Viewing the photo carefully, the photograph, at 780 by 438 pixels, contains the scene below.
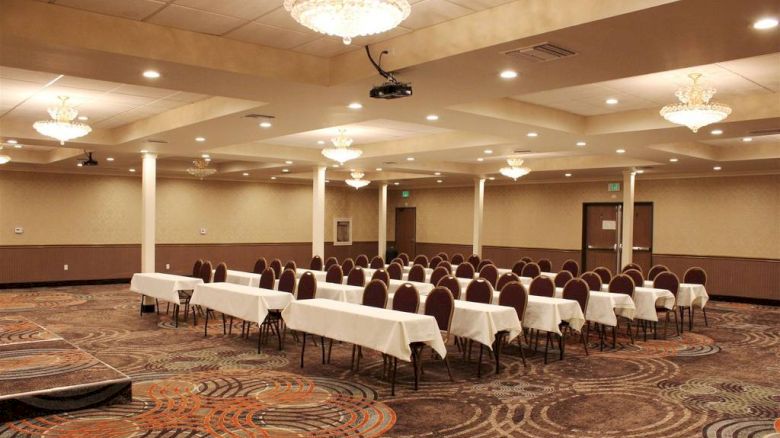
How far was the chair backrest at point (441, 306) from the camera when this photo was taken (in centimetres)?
734

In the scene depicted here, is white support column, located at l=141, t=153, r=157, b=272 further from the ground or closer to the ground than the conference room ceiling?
closer to the ground

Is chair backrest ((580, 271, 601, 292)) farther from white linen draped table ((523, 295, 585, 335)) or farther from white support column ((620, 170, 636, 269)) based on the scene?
white support column ((620, 170, 636, 269))

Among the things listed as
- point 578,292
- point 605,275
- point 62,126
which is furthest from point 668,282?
point 62,126

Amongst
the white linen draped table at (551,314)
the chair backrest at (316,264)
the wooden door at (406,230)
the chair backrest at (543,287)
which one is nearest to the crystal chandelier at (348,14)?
the white linen draped table at (551,314)

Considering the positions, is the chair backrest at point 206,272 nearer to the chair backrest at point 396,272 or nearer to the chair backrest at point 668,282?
the chair backrest at point 396,272

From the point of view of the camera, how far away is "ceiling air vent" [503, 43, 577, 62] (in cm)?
512

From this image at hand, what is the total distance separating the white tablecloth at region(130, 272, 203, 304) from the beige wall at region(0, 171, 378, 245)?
23.5 ft

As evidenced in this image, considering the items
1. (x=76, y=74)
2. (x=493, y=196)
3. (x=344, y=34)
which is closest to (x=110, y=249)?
(x=493, y=196)

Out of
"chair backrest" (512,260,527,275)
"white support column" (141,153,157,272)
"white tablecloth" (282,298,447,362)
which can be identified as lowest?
"white tablecloth" (282,298,447,362)

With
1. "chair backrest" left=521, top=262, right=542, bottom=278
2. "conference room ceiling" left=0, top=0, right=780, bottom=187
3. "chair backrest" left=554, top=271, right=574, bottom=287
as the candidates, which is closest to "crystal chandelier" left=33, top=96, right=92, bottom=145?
"conference room ceiling" left=0, top=0, right=780, bottom=187

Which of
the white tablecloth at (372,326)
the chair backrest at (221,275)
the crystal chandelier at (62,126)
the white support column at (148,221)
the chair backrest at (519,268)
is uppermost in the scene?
the crystal chandelier at (62,126)

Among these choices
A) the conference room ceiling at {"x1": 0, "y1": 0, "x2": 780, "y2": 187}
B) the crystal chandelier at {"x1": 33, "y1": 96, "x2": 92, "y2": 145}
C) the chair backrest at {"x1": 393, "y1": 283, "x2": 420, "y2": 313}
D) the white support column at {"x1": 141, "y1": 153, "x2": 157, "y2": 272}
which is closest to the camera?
the conference room ceiling at {"x1": 0, "y1": 0, "x2": 780, "y2": 187}

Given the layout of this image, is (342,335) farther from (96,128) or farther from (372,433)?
(96,128)

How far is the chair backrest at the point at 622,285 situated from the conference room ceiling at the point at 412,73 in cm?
227
